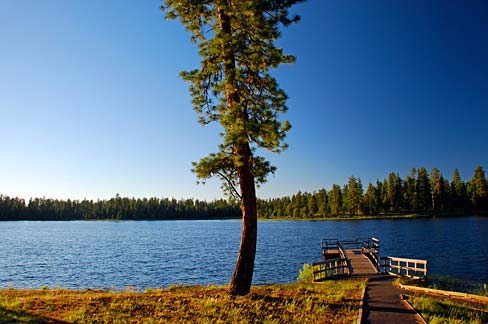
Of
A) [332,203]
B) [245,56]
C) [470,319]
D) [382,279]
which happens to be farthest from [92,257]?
[332,203]

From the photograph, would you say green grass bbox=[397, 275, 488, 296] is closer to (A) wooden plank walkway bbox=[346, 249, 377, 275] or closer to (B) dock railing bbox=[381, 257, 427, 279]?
(B) dock railing bbox=[381, 257, 427, 279]

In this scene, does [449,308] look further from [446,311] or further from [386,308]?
[386,308]

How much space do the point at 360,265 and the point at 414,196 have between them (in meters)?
99.7

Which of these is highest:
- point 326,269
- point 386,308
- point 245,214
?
point 245,214

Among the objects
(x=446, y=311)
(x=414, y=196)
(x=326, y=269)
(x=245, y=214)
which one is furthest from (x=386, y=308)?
(x=414, y=196)

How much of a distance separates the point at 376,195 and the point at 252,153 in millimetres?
119268

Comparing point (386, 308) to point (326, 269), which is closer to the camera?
point (386, 308)

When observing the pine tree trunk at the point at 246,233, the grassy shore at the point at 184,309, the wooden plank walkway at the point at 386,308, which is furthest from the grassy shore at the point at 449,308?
the pine tree trunk at the point at 246,233

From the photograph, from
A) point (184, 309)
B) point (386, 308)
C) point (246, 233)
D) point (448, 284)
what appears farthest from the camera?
point (448, 284)

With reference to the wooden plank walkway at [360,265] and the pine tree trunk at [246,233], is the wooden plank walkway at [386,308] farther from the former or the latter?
the wooden plank walkway at [360,265]

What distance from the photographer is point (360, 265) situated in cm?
2752

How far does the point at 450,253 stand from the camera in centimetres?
3847

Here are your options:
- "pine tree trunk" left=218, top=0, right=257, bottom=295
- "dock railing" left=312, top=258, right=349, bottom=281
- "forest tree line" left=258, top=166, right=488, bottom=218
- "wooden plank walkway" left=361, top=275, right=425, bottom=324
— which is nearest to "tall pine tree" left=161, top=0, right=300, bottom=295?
"pine tree trunk" left=218, top=0, right=257, bottom=295

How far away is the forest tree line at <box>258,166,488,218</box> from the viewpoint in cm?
11256
